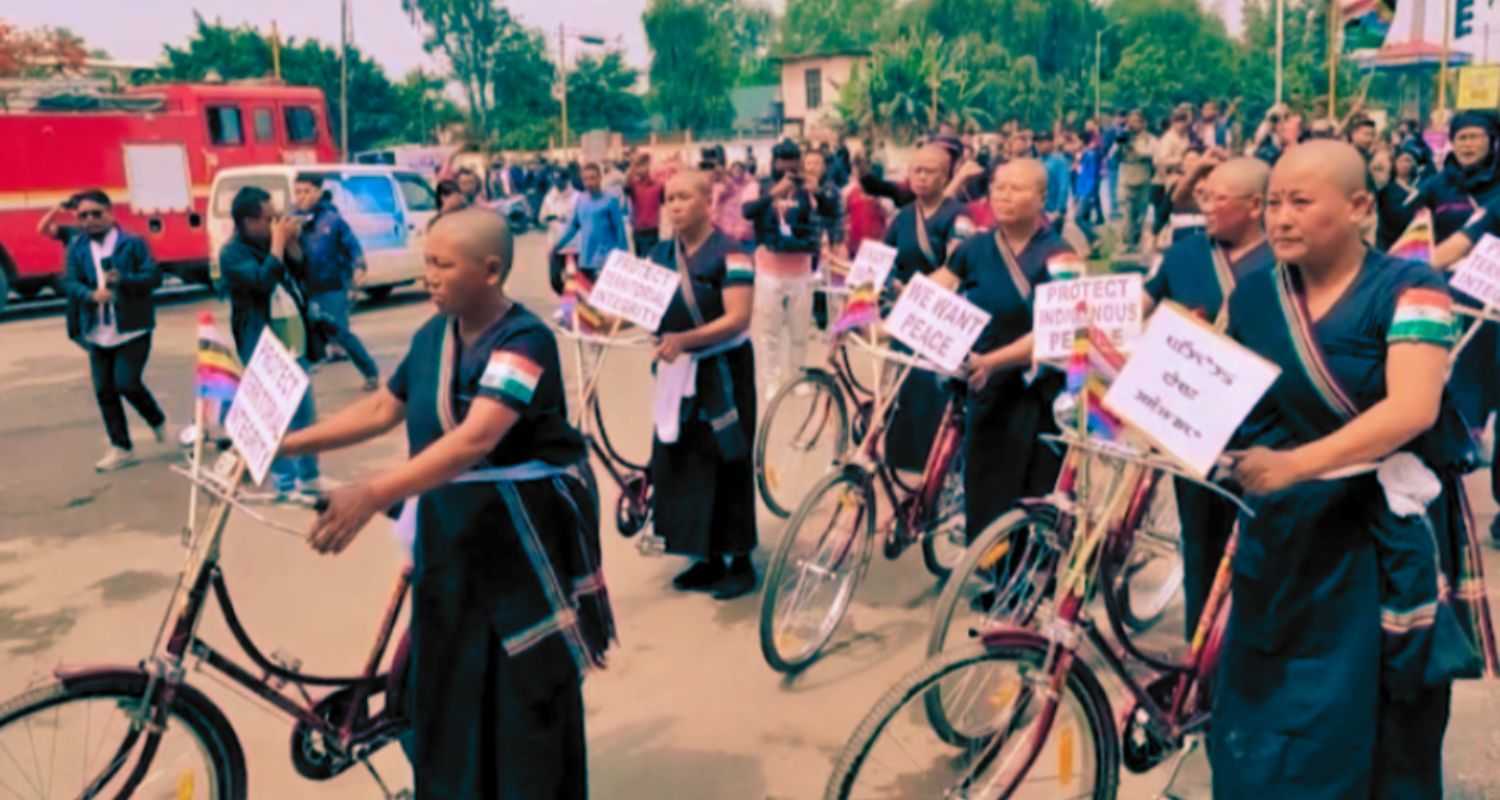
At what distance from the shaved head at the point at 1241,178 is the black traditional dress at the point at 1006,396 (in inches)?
24.0

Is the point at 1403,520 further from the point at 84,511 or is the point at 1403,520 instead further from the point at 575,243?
the point at 575,243

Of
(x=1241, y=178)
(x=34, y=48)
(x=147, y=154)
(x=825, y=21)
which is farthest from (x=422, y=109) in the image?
(x=1241, y=178)

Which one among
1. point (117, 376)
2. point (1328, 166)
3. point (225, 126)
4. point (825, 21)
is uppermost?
point (825, 21)

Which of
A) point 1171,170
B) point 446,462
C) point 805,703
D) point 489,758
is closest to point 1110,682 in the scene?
point 805,703

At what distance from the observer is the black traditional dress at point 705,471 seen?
5141 millimetres

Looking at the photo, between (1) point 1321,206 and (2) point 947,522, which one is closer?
(1) point 1321,206

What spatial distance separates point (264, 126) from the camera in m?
18.7

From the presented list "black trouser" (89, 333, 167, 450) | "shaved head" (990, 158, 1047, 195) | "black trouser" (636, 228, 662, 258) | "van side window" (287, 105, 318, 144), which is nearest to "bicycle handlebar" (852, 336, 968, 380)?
"shaved head" (990, 158, 1047, 195)

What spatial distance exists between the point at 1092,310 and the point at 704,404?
1864mm

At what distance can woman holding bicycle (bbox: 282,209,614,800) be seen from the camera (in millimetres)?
2924

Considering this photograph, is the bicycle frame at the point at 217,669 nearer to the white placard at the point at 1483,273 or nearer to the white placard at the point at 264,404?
the white placard at the point at 264,404

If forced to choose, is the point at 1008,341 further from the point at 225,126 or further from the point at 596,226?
the point at 225,126

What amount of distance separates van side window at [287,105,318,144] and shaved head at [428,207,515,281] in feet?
57.9

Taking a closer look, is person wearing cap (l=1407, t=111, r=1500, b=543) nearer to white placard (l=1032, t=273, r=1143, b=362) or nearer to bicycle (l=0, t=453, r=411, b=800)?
white placard (l=1032, t=273, r=1143, b=362)
